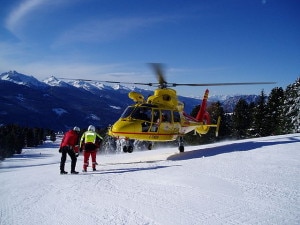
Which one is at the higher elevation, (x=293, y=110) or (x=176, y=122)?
(x=293, y=110)

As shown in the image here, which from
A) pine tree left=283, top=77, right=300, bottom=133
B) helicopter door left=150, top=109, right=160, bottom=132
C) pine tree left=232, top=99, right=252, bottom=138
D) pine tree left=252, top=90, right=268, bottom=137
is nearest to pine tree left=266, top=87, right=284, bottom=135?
pine tree left=252, top=90, right=268, bottom=137

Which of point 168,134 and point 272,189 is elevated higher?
point 168,134

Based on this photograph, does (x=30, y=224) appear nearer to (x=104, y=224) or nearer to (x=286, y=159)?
(x=104, y=224)

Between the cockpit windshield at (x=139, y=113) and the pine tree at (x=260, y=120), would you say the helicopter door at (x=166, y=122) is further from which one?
the pine tree at (x=260, y=120)

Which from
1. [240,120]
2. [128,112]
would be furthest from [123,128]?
[240,120]

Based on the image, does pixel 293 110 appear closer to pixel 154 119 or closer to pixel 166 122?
pixel 166 122

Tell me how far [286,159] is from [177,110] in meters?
8.16

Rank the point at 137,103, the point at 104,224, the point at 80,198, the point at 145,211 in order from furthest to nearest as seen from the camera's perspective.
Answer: the point at 137,103 → the point at 80,198 → the point at 145,211 → the point at 104,224

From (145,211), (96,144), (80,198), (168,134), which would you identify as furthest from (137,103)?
(145,211)

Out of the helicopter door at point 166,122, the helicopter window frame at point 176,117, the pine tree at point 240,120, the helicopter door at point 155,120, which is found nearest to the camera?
the helicopter door at point 155,120

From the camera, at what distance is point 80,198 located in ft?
26.1

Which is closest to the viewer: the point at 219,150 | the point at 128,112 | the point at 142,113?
the point at 219,150

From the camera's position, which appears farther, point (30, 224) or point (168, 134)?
point (168, 134)

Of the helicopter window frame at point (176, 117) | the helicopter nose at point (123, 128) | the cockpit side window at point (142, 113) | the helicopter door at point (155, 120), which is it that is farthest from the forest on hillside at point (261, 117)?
the helicopter nose at point (123, 128)
